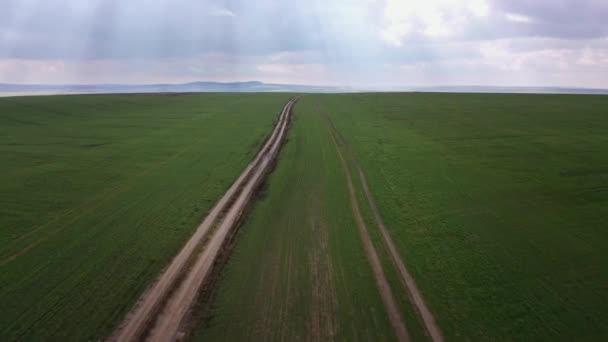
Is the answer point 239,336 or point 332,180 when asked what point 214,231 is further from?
point 332,180

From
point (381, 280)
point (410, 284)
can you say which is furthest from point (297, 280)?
point (410, 284)

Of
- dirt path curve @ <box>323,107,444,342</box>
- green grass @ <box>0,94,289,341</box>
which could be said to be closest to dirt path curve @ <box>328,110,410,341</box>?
dirt path curve @ <box>323,107,444,342</box>

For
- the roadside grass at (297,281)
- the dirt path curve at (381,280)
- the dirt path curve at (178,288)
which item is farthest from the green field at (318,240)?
the dirt path curve at (178,288)

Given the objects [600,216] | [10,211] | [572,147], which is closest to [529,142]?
[572,147]

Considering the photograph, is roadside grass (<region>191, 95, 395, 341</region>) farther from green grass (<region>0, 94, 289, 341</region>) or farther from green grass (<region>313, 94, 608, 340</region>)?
green grass (<region>0, 94, 289, 341</region>)

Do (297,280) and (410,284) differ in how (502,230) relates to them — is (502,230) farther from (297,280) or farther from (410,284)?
(297,280)

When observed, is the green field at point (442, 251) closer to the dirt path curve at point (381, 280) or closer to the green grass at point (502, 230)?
the green grass at point (502, 230)
